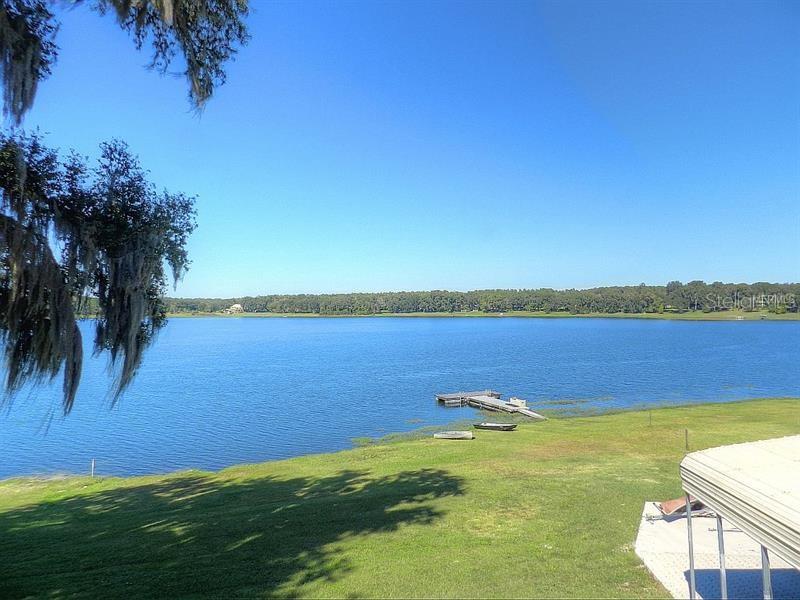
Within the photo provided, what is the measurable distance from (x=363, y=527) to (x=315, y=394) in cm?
3183

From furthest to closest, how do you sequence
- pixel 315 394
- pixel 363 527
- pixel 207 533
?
pixel 315 394 → pixel 207 533 → pixel 363 527

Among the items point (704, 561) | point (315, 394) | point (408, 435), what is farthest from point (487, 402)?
point (704, 561)

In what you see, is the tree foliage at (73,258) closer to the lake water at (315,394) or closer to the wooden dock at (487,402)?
the lake water at (315,394)

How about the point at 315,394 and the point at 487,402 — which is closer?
the point at 487,402

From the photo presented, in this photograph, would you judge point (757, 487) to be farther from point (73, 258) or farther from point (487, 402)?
point (487, 402)

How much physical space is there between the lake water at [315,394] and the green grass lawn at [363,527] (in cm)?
291

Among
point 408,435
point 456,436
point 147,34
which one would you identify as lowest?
point 408,435

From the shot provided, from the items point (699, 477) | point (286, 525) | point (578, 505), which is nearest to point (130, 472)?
point (286, 525)

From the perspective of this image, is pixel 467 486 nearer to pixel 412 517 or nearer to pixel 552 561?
pixel 412 517

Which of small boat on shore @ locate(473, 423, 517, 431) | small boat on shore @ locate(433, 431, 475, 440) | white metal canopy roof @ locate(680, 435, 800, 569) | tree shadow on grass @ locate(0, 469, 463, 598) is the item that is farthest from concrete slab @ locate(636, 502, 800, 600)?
small boat on shore @ locate(473, 423, 517, 431)

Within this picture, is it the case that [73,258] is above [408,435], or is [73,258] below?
above

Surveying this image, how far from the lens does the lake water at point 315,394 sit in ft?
85.0

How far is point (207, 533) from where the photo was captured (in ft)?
32.6

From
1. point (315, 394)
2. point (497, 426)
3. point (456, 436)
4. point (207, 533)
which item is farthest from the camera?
point (315, 394)
